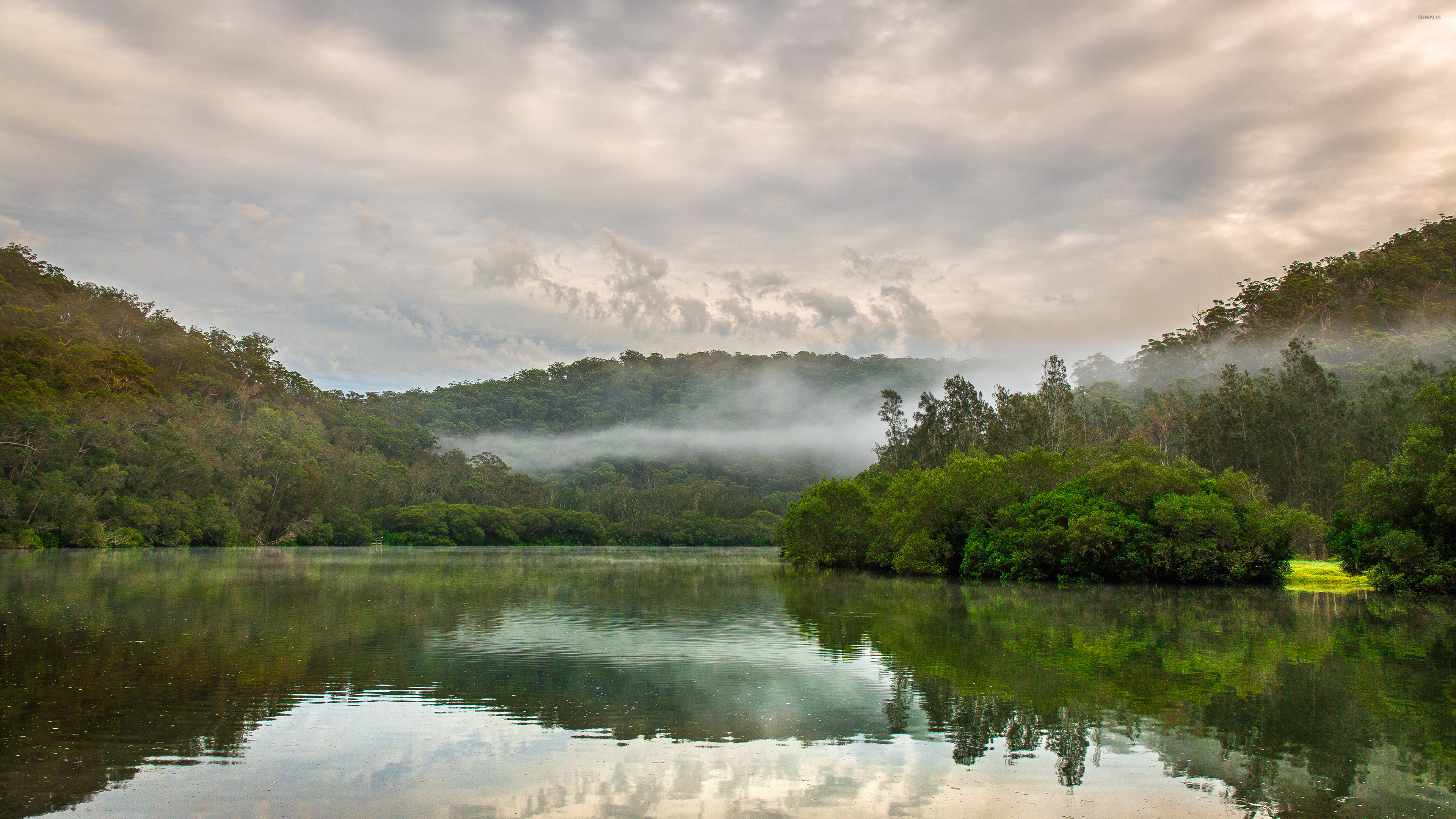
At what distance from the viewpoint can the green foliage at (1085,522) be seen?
41750 millimetres

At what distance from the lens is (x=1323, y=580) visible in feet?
144

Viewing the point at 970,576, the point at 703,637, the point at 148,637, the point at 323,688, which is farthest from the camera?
the point at 970,576

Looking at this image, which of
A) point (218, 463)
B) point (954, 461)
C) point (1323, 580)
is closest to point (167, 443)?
point (218, 463)

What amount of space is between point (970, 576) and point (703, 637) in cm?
3167

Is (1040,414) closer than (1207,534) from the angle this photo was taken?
No

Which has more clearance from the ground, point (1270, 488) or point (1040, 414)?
point (1040, 414)

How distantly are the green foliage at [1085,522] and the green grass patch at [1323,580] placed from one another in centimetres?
Result: 172

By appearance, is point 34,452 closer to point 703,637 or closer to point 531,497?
point 703,637

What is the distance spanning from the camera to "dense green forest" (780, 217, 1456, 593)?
37438 mm

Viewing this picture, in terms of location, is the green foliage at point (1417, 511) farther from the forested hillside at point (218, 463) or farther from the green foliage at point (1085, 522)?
the forested hillside at point (218, 463)

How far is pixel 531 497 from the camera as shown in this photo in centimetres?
15425

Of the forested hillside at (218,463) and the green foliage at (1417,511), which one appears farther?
the forested hillside at (218,463)

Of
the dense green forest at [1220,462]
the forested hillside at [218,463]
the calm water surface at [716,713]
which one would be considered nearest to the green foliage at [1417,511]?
the dense green forest at [1220,462]

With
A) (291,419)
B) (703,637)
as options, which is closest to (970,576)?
(703,637)
